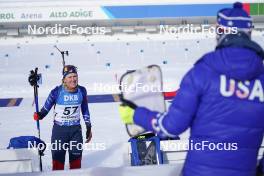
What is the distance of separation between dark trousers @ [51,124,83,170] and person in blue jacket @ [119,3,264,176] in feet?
8.97

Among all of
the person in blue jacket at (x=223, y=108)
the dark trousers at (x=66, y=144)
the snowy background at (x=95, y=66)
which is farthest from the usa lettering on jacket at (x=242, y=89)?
the snowy background at (x=95, y=66)

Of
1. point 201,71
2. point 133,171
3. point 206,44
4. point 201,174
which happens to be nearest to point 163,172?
point 133,171

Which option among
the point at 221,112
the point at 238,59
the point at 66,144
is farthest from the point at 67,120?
the point at 238,59

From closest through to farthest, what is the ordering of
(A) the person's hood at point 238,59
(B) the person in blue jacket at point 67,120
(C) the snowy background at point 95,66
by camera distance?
1. (A) the person's hood at point 238,59
2. (B) the person in blue jacket at point 67,120
3. (C) the snowy background at point 95,66

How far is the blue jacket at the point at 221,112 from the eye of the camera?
63.6 inches

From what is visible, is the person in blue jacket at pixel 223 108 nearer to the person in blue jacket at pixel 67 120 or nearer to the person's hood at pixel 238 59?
the person's hood at pixel 238 59

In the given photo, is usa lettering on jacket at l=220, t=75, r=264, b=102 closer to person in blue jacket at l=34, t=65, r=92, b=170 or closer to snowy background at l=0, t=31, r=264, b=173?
person in blue jacket at l=34, t=65, r=92, b=170

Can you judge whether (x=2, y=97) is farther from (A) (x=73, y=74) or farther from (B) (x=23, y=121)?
(A) (x=73, y=74)

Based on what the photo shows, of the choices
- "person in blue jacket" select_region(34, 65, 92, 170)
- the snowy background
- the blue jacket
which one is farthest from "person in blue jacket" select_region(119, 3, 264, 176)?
the snowy background

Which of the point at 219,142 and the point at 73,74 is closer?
the point at 219,142

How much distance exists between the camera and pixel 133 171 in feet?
9.27

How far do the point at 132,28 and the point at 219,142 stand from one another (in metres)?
14.3

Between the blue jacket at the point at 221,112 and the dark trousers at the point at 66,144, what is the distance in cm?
276

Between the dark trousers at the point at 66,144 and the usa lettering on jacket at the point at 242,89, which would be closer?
the usa lettering on jacket at the point at 242,89
